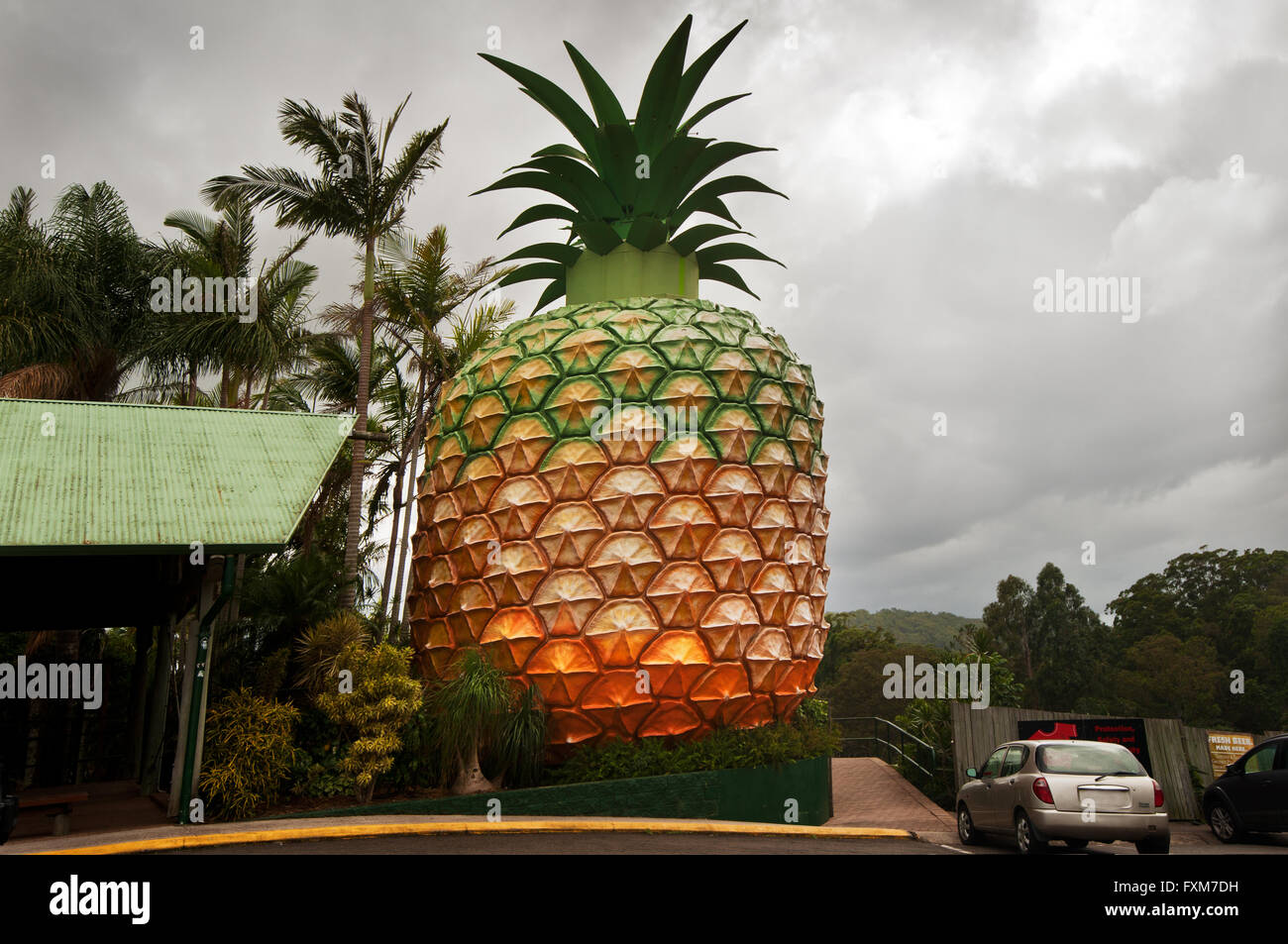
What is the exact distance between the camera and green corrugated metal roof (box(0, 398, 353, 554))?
11.0m

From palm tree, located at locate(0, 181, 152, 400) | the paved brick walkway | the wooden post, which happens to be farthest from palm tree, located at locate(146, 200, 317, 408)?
the paved brick walkway

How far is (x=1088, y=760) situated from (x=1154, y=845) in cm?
109

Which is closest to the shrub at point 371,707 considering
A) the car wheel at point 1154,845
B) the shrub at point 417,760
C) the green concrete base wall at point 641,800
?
the shrub at point 417,760

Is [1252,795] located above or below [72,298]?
below

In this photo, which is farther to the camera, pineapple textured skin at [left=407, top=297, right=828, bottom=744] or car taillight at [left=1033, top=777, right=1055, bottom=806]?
pineapple textured skin at [left=407, top=297, right=828, bottom=744]

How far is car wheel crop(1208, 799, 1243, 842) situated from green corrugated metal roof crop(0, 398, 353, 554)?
14439 mm

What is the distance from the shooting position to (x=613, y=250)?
17.6 metres

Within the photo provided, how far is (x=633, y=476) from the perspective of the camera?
48.4 feet

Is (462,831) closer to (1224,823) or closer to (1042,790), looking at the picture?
(1042,790)

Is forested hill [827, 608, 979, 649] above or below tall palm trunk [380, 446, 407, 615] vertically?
below

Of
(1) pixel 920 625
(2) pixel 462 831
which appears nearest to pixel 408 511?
(2) pixel 462 831

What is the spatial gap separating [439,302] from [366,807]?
53.6 ft

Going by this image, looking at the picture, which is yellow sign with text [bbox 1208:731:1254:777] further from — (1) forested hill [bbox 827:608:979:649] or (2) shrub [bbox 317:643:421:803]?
(1) forested hill [bbox 827:608:979:649]
